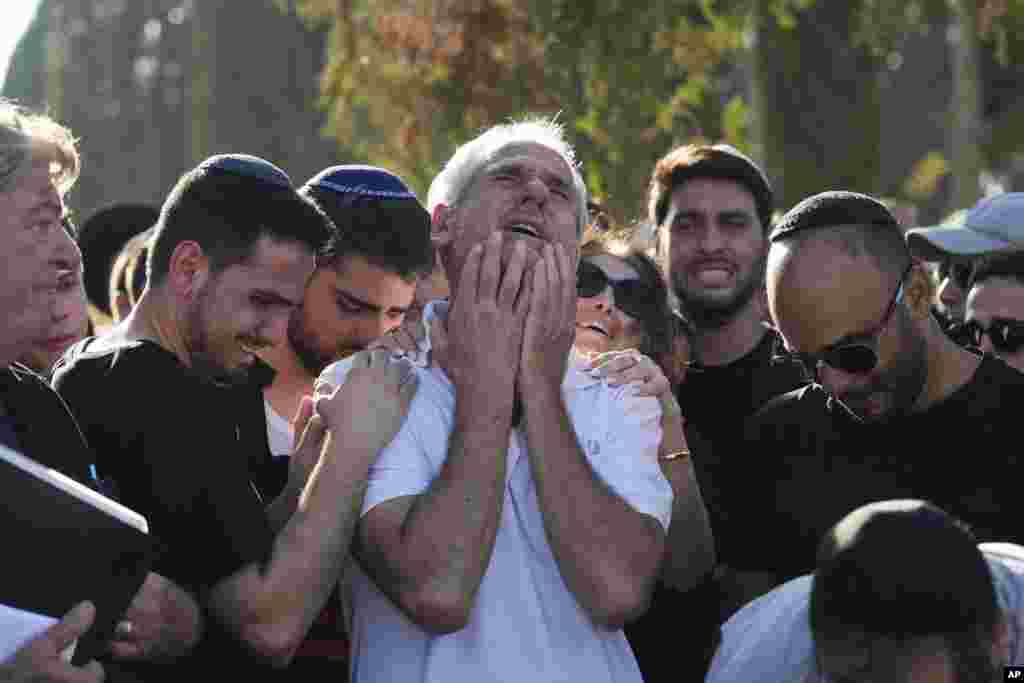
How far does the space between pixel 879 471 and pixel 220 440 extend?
1409 mm

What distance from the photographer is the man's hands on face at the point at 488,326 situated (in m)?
3.43

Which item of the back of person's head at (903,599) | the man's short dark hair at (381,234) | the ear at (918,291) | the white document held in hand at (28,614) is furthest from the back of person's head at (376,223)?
the back of person's head at (903,599)

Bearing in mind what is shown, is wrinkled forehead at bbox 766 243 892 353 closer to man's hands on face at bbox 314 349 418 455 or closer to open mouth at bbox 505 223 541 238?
open mouth at bbox 505 223 541 238

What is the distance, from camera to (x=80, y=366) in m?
3.42

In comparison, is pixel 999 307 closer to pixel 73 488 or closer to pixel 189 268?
pixel 189 268

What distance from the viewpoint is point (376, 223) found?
14.3ft

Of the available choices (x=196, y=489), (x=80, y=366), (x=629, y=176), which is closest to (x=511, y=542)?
(x=196, y=489)

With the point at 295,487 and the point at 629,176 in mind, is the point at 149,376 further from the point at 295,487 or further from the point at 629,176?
the point at 629,176

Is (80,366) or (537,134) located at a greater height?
(537,134)

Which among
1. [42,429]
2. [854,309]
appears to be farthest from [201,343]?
[854,309]

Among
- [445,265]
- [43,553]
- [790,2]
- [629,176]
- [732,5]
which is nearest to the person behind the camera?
[43,553]

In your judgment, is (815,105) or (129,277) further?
(815,105)

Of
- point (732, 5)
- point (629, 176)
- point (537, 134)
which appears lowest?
point (629, 176)

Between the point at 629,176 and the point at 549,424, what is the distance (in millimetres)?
5459
